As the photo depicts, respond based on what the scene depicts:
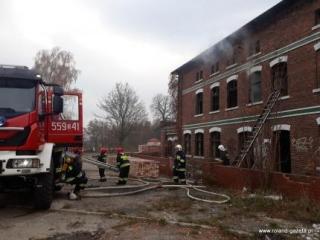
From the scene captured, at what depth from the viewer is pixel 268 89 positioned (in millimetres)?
18172

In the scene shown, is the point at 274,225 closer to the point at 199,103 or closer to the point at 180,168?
the point at 180,168

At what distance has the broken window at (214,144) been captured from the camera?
2373cm

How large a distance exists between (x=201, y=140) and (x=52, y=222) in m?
17.8

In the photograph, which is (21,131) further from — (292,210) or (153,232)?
(292,210)

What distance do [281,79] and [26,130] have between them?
38.0 ft

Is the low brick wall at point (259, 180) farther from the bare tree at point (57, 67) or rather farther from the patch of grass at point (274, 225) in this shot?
the bare tree at point (57, 67)

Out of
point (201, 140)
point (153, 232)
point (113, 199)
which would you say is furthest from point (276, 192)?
point (201, 140)

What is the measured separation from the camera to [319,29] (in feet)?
49.9

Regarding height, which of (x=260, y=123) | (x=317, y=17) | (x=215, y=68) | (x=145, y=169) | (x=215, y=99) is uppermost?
(x=317, y=17)

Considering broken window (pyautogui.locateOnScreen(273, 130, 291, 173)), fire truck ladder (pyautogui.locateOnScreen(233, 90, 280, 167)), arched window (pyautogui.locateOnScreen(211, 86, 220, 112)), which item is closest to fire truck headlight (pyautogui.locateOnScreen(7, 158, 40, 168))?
fire truck ladder (pyautogui.locateOnScreen(233, 90, 280, 167))

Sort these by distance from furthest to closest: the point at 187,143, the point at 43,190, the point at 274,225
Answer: the point at 187,143 < the point at 43,190 < the point at 274,225

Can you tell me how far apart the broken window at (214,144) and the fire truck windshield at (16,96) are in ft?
50.2

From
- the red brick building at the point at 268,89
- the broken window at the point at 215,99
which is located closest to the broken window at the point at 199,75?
the red brick building at the point at 268,89

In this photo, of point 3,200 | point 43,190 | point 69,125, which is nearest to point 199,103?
point 69,125
